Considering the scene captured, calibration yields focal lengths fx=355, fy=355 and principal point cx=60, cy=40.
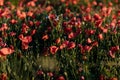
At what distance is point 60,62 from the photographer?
4398 mm

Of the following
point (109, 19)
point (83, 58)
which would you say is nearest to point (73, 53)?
point (83, 58)

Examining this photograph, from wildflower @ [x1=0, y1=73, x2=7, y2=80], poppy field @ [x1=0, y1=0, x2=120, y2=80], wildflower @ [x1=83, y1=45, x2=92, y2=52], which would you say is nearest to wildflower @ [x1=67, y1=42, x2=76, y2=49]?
poppy field @ [x1=0, y1=0, x2=120, y2=80]

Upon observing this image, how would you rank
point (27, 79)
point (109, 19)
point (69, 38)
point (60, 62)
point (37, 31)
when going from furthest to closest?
point (109, 19) < point (37, 31) < point (69, 38) < point (60, 62) < point (27, 79)

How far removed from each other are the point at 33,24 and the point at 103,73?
1863mm

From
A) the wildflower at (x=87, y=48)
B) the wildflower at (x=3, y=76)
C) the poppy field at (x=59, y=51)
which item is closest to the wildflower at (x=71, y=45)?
the poppy field at (x=59, y=51)

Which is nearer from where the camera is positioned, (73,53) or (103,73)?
(103,73)

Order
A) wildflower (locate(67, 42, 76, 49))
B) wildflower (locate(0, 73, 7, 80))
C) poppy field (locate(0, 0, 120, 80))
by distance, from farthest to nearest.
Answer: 1. wildflower (locate(67, 42, 76, 49))
2. poppy field (locate(0, 0, 120, 80))
3. wildflower (locate(0, 73, 7, 80))

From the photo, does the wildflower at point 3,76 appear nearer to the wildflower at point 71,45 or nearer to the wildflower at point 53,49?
the wildflower at point 53,49

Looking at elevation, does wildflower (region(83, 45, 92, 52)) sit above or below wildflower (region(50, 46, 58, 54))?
below

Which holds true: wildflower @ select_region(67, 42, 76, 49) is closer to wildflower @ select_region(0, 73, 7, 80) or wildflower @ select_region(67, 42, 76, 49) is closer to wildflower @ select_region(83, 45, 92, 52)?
wildflower @ select_region(83, 45, 92, 52)

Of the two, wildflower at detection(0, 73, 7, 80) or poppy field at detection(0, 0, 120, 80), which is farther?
poppy field at detection(0, 0, 120, 80)

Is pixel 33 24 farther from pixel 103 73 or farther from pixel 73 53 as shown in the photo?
pixel 103 73

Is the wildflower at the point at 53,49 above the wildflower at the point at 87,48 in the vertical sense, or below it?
above

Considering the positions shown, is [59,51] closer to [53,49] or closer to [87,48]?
[53,49]
